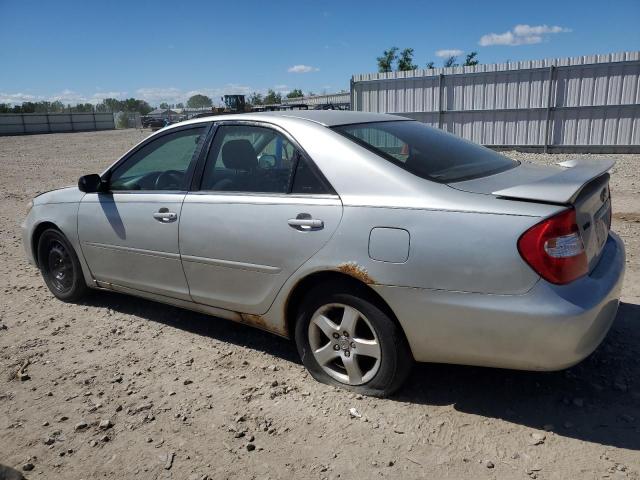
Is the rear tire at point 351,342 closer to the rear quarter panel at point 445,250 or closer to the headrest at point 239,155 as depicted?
the rear quarter panel at point 445,250

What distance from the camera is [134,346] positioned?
394 centimetres

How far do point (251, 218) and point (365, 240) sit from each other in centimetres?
82

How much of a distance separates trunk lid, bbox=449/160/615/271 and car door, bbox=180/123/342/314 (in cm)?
83

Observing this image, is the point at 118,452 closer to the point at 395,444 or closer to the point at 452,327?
the point at 395,444

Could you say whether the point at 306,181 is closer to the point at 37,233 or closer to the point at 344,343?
the point at 344,343

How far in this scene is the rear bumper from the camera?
2385 millimetres

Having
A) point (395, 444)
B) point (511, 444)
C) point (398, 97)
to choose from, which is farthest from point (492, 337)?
point (398, 97)

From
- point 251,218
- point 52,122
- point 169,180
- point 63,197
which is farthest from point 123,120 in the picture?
point 251,218

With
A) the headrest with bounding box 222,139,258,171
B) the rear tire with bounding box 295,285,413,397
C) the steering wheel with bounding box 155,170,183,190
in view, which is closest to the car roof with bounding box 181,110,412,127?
the headrest with bounding box 222,139,258,171

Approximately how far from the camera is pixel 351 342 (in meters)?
3.00

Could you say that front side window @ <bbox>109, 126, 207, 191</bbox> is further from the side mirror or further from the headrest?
the headrest

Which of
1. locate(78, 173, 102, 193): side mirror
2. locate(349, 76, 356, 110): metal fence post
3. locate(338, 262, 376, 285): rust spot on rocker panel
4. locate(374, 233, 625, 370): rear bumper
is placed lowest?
locate(374, 233, 625, 370): rear bumper

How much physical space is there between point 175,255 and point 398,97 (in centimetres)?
1573

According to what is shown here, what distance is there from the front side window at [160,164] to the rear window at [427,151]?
Result: 1.22 metres
